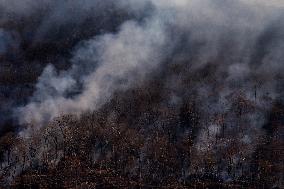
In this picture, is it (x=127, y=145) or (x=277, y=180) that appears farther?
(x=127, y=145)

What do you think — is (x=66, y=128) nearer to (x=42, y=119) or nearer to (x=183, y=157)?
(x=42, y=119)

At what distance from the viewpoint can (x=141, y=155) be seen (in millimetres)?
184000

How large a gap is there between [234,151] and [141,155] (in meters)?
34.6

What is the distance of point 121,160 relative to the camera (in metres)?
180

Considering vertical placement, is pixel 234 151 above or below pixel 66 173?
above

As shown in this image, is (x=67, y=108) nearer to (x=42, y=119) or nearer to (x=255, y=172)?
(x=42, y=119)

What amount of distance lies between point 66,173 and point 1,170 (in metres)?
19.6

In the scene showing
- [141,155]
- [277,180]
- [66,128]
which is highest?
[66,128]

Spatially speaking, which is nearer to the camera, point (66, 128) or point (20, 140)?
point (20, 140)

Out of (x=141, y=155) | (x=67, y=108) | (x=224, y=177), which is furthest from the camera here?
(x=67, y=108)

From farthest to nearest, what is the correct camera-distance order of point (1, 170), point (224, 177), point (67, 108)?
point (67, 108)
point (224, 177)
point (1, 170)

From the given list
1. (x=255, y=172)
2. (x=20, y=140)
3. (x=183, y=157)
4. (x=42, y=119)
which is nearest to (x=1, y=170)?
(x=20, y=140)

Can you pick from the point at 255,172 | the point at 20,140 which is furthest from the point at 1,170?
the point at 255,172

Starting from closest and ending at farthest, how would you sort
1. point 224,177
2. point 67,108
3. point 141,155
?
point 224,177 < point 141,155 < point 67,108
